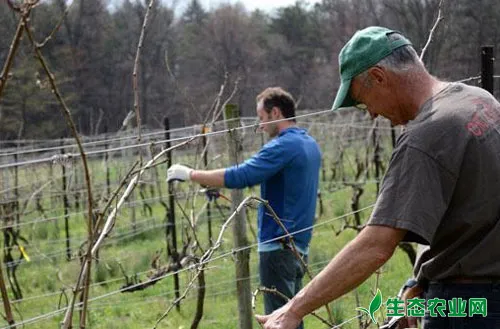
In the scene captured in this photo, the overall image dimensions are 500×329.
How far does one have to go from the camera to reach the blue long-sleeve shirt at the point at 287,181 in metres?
3.71

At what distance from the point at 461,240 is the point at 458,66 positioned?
375cm

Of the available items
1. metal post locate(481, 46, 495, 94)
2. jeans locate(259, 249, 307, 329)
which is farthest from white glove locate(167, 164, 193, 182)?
metal post locate(481, 46, 495, 94)

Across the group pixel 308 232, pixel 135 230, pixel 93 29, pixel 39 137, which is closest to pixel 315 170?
pixel 308 232

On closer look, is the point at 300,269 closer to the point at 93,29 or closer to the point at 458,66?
the point at 458,66

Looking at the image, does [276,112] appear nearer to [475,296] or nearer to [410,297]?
[410,297]

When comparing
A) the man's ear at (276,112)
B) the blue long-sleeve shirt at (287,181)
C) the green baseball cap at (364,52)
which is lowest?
the blue long-sleeve shirt at (287,181)

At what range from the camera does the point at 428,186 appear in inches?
67.7

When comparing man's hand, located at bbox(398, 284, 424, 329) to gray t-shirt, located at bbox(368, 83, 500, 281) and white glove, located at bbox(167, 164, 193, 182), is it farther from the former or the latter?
white glove, located at bbox(167, 164, 193, 182)

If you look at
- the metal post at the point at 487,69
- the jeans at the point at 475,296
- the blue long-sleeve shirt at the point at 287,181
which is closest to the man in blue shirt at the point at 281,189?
the blue long-sleeve shirt at the point at 287,181

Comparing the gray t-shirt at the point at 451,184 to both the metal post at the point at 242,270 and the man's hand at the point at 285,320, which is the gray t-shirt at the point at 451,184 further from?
the metal post at the point at 242,270

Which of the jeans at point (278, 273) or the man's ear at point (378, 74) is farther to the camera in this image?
the jeans at point (278, 273)

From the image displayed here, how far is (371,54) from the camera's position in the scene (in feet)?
6.02

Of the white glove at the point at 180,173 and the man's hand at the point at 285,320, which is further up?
the white glove at the point at 180,173

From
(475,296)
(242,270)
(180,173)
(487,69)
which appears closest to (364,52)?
(475,296)
